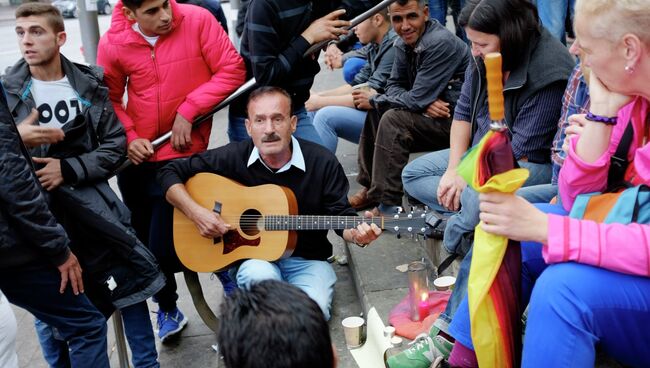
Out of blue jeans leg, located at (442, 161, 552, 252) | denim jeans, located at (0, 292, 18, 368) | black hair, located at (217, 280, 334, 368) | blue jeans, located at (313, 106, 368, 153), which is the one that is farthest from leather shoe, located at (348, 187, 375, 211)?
black hair, located at (217, 280, 334, 368)

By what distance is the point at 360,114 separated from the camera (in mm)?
4844

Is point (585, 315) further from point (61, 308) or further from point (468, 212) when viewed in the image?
point (61, 308)

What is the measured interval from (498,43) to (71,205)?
193 centimetres

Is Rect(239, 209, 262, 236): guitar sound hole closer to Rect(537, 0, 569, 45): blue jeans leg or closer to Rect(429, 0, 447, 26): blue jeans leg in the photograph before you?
Rect(537, 0, 569, 45): blue jeans leg

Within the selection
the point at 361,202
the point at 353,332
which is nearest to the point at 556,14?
the point at 361,202

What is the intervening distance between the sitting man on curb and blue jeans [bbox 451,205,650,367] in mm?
1956

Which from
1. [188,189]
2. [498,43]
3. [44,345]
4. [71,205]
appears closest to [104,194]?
[71,205]

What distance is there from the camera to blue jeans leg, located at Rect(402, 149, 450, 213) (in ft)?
11.5

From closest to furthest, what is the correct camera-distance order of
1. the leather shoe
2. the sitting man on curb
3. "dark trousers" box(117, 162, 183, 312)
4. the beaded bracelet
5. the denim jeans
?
the beaded bracelet → the denim jeans → the sitting man on curb → "dark trousers" box(117, 162, 183, 312) → the leather shoe

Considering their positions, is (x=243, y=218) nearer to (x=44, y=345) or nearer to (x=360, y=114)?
(x=44, y=345)

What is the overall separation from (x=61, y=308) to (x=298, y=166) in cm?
121

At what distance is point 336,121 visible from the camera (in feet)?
15.9

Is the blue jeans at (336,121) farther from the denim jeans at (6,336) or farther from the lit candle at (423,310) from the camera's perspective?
the denim jeans at (6,336)

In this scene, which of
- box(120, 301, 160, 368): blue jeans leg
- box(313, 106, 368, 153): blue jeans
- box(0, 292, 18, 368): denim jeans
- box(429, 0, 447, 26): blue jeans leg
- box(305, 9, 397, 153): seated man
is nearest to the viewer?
box(0, 292, 18, 368): denim jeans
